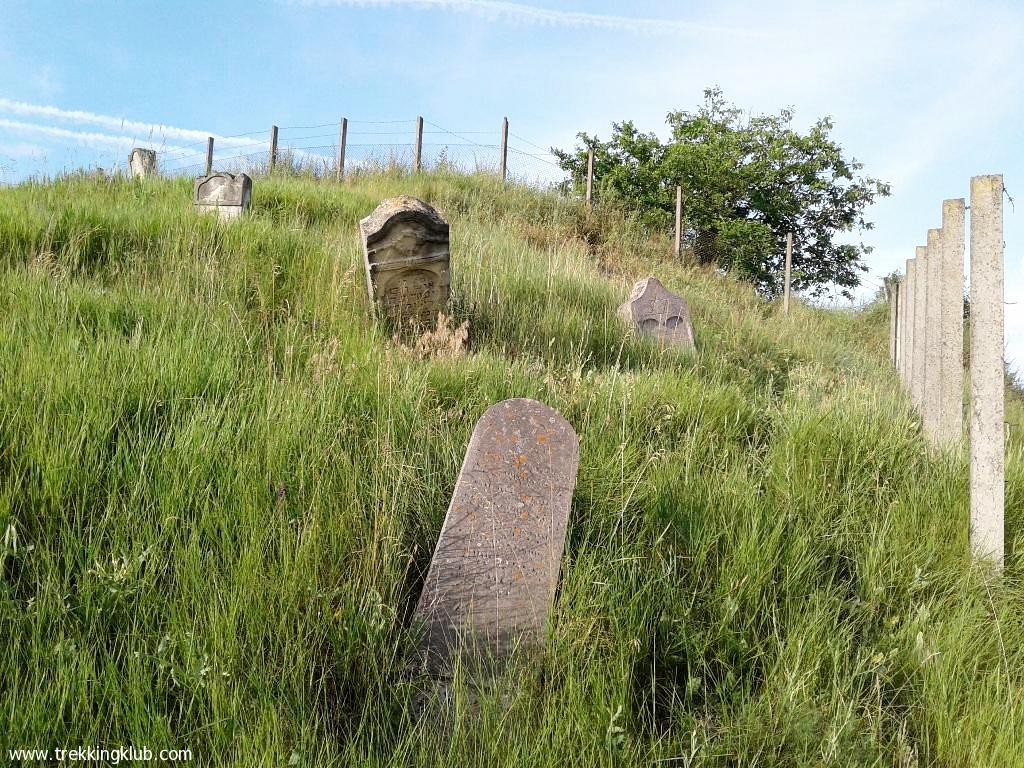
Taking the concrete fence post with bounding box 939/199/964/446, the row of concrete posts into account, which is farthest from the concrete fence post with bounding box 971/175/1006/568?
the concrete fence post with bounding box 939/199/964/446

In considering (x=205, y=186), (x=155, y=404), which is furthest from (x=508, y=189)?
(x=155, y=404)

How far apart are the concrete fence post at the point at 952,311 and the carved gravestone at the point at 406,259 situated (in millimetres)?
A: 3527

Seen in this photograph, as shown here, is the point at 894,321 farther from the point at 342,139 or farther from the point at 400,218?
the point at 342,139

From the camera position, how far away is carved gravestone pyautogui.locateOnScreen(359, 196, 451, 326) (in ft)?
18.4

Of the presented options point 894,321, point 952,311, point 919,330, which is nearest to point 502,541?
point 952,311

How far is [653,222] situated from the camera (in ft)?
78.0

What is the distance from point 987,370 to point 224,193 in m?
7.48

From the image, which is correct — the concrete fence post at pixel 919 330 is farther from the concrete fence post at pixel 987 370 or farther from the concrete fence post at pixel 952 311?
the concrete fence post at pixel 987 370

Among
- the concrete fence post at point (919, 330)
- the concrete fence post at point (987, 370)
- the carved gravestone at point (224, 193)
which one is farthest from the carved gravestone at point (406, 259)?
the concrete fence post at point (919, 330)

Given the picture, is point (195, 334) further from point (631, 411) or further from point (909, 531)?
point (909, 531)

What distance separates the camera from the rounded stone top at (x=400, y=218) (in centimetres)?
559

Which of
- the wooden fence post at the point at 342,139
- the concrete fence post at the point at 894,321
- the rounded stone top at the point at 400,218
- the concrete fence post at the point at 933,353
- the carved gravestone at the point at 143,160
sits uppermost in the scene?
the wooden fence post at the point at 342,139

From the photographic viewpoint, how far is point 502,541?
7.89 feet

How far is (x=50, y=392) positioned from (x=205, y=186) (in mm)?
5781
